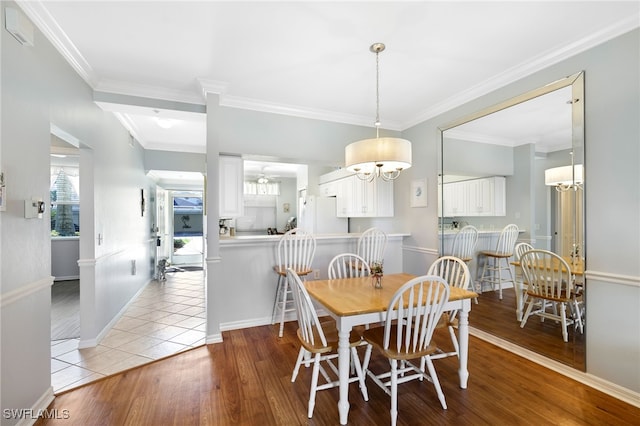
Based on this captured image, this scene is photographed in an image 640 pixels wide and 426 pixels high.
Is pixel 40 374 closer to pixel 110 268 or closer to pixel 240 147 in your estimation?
pixel 110 268

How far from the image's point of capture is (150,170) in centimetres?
522

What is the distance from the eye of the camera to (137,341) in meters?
3.03

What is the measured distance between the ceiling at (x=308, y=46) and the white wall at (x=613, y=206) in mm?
208

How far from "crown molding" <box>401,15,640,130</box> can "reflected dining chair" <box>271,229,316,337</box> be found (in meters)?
2.24

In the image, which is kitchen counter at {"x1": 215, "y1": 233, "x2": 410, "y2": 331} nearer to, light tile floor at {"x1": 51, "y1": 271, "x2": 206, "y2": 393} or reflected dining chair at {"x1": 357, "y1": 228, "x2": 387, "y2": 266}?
light tile floor at {"x1": 51, "y1": 271, "x2": 206, "y2": 393}

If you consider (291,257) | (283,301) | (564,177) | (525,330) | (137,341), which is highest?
(564,177)

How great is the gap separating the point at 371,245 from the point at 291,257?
3.41ft

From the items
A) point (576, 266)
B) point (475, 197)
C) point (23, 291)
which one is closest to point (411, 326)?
point (576, 266)

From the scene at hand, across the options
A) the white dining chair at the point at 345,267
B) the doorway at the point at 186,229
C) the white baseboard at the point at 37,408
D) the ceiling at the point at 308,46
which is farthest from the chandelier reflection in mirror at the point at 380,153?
the doorway at the point at 186,229

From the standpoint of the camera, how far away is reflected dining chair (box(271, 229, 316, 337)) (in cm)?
332

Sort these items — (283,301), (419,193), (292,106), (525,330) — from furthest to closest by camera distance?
(419,193)
(292,106)
(283,301)
(525,330)

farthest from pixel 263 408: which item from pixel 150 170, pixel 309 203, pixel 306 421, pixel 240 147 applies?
pixel 150 170

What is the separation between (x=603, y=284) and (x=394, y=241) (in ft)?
7.44

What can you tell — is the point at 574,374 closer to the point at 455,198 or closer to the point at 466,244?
the point at 466,244
